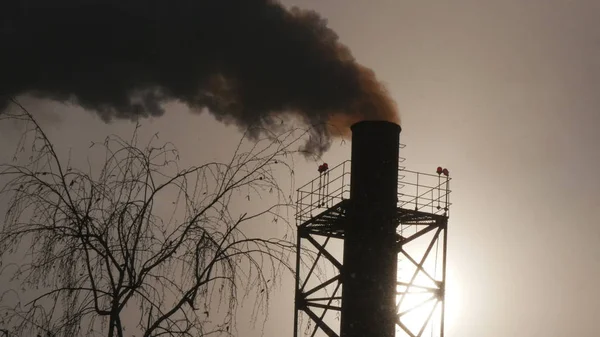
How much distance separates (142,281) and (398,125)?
34.7ft

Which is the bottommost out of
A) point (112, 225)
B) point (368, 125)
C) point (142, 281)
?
point (142, 281)

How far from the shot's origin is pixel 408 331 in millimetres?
17906

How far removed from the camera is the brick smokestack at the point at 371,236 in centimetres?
1727

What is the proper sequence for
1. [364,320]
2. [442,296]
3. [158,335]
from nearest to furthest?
[158,335] < [364,320] < [442,296]

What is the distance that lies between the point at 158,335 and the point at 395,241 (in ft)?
33.9

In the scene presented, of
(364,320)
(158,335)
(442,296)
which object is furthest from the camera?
(442,296)

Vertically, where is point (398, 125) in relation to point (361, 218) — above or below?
above

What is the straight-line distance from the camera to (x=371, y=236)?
17656 millimetres

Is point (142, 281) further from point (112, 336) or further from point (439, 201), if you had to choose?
point (439, 201)

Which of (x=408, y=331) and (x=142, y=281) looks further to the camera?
(x=408, y=331)

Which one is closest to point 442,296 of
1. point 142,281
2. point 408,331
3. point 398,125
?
point 408,331

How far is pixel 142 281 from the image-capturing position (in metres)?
8.53

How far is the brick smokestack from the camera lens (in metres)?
17.3

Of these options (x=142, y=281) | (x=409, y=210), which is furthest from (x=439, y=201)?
(x=142, y=281)
